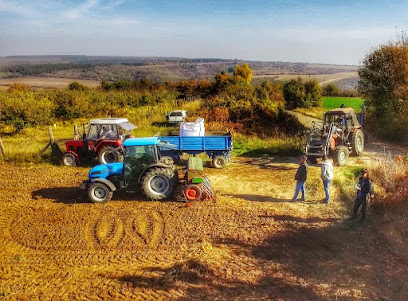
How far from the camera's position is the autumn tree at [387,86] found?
17.4m

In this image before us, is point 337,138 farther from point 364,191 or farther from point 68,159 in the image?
point 68,159

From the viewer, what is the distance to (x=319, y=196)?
Result: 390 inches

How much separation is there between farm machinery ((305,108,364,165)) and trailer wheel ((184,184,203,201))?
17.3 ft

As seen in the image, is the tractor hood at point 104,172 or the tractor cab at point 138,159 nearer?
the tractor cab at point 138,159

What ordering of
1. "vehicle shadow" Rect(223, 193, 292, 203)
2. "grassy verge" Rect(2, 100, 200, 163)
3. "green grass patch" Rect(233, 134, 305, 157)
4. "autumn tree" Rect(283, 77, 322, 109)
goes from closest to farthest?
1. "vehicle shadow" Rect(223, 193, 292, 203)
2. "grassy verge" Rect(2, 100, 200, 163)
3. "green grass patch" Rect(233, 134, 305, 157)
4. "autumn tree" Rect(283, 77, 322, 109)

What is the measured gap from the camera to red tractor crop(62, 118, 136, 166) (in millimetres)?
12820

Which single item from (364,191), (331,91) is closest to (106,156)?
(364,191)

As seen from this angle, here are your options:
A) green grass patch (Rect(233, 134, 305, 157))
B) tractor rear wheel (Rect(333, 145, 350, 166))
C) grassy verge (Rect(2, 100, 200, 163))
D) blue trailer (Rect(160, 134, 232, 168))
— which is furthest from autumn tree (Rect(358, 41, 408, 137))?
grassy verge (Rect(2, 100, 200, 163))

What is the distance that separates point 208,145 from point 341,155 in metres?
4.78

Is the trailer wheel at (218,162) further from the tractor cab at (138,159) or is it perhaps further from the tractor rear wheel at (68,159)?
the tractor rear wheel at (68,159)

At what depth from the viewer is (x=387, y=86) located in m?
18.1

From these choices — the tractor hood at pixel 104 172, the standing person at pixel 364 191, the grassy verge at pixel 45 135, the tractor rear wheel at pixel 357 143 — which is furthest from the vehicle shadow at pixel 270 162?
the tractor hood at pixel 104 172

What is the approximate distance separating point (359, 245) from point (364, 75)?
1399cm

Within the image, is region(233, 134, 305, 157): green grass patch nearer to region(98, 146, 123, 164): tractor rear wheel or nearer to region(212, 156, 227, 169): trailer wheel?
region(212, 156, 227, 169): trailer wheel
